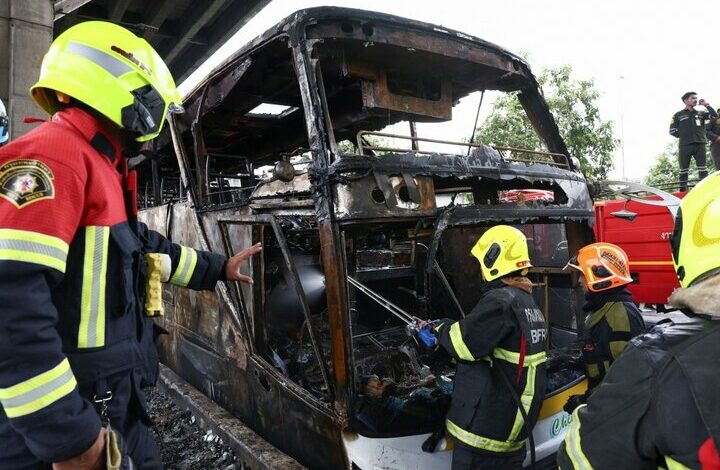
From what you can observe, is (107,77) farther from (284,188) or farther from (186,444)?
(186,444)

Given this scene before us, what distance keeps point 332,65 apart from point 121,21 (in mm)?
6618

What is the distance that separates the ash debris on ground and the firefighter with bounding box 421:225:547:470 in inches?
68.0

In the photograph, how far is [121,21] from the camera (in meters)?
7.66

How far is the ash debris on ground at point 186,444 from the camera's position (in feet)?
11.0

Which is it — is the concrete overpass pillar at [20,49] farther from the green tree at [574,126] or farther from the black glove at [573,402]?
the green tree at [574,126]

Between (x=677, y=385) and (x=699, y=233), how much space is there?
1.22ft

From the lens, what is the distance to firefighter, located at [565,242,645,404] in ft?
9.01

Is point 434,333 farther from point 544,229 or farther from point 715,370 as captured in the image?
point 544,229

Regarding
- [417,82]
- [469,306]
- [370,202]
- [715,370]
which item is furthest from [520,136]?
[715,370]

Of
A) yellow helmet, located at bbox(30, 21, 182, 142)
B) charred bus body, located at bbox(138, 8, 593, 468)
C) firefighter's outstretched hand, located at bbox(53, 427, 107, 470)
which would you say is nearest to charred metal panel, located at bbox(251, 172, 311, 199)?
charred bus body, located at bbox(138, 8, 593, 468)

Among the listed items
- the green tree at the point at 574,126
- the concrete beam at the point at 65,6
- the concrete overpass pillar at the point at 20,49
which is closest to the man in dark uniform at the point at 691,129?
the green tree at the point at 574,126

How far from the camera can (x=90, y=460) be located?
1260 mm

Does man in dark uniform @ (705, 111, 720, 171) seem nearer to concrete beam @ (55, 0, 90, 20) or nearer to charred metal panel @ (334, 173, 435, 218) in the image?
charred metal panel @ (334, 173, 435, 218)

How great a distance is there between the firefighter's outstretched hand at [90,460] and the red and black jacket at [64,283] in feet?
0.11
